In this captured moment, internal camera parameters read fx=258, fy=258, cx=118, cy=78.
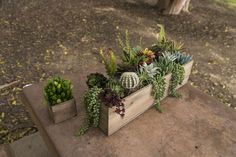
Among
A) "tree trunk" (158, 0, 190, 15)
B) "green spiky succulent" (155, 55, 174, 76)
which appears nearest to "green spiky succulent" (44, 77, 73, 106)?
"green spiky succulent" (155, 55, 174, 76)

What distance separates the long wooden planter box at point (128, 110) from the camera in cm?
153

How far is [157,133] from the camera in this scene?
1672 millimetres

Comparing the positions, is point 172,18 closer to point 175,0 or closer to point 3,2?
point 175,0

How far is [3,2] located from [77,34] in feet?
6.28

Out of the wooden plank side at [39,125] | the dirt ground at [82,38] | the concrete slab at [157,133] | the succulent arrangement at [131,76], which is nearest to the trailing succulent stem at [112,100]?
the succulent arrangement at [131,76]

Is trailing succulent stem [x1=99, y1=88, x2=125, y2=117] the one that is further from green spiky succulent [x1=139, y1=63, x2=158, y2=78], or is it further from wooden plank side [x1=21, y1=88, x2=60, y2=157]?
wooden plank side [x1=21, y1=88, x2=60, y2=157]

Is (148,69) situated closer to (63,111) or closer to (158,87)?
(158,87)

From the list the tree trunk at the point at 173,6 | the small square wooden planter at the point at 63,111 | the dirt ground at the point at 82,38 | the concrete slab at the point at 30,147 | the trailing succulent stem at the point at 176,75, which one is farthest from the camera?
the tree trunk at the point at 173,6

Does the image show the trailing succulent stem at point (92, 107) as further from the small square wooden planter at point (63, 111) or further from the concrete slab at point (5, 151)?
the concrete slab at point (5, 151)

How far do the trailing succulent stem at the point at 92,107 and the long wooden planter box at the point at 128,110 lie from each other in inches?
1.3

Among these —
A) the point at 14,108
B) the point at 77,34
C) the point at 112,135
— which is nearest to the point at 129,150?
the point at 112,135

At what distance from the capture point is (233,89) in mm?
3682

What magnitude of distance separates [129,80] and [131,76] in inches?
1.2

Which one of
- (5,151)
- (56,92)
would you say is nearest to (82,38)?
(5,151)
